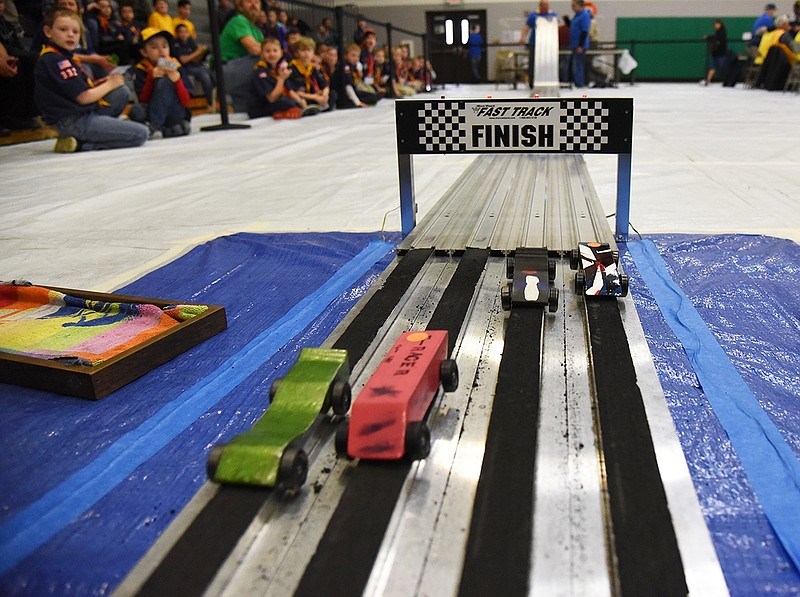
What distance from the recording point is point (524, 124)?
8.72 ft

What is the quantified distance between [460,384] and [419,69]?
630 inches

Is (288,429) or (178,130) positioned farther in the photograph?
(178,130)

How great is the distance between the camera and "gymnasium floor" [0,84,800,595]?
123 centimetres

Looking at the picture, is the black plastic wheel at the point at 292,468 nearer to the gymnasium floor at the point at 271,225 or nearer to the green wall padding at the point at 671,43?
the gymnasium floor at the point at 271,225

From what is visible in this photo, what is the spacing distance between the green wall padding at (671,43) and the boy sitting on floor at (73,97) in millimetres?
15975

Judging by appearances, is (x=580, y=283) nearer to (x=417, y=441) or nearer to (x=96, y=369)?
(x=417, y=441)

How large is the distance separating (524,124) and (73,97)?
449cm

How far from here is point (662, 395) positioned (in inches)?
58.7

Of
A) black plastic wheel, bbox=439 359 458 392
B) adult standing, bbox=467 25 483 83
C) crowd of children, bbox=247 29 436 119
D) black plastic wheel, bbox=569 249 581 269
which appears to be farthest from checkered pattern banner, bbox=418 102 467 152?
adult standing, bbox=467 25 483 83

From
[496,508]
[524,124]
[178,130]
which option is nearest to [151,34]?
[178,130]

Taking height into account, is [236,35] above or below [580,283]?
above

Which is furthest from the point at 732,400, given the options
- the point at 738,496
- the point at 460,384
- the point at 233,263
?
the point at 233,263

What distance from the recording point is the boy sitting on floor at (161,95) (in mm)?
7055

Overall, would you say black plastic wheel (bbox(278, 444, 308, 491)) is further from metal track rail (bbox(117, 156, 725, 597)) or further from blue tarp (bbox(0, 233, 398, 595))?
blue tarp (bbox(0, 233, 398, 595))
